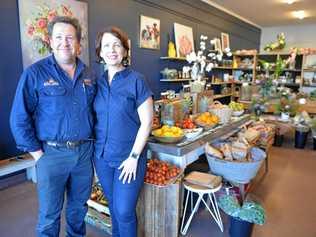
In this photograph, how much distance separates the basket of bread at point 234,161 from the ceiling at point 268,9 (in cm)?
463

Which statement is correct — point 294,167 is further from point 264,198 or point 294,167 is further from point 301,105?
point 301,105

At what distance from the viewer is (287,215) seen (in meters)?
2.62

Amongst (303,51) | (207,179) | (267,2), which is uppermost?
(267,2)

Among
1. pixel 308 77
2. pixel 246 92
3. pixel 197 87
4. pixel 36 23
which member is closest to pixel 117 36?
pixel 197 87

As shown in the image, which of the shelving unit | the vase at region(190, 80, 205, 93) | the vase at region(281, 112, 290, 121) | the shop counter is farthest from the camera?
the shelving unit

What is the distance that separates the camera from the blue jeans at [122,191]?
5.59 feet

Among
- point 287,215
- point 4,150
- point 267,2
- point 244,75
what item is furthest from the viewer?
point 244,75

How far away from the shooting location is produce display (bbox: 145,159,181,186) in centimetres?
200

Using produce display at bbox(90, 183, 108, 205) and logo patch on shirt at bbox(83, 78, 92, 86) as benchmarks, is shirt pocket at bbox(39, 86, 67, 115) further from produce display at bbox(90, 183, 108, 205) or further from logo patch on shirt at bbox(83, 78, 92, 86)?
produce display at bbox(90, 183, 108, 205)

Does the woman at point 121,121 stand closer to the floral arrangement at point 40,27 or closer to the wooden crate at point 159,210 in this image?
the wooden crate at point 159,210

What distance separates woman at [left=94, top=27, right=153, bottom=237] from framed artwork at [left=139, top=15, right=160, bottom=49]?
9.85 feet

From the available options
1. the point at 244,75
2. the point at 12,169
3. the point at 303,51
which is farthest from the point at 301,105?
the point at 12,169

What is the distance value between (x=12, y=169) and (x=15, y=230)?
78 cm

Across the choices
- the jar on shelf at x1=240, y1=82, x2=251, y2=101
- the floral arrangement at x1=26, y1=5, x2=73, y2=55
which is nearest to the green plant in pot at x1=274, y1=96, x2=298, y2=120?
the jar on shelf at x1=240, y1=82, x2=251, y2=101
